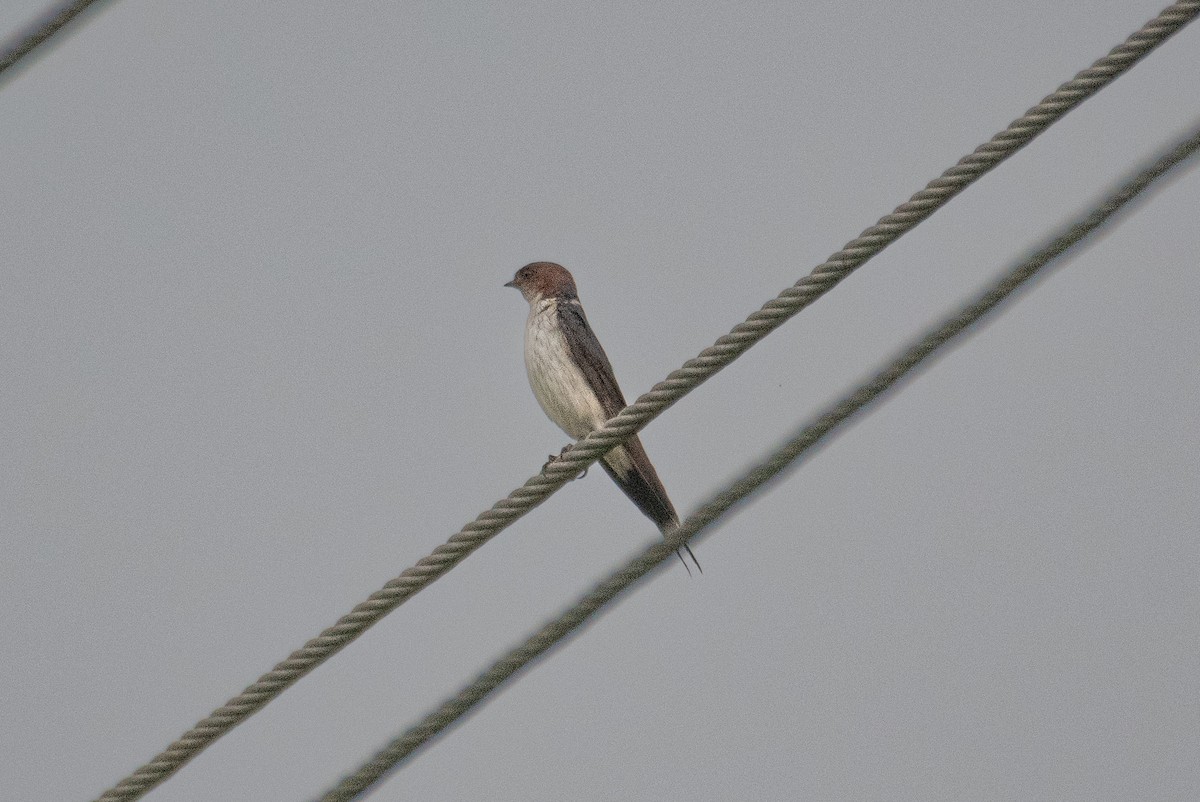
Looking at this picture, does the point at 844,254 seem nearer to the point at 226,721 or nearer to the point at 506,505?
the point at 506,505

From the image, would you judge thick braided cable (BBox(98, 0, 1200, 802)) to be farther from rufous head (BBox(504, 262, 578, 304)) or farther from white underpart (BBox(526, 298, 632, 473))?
rufous head (BBox(504, 262, 578, 304))

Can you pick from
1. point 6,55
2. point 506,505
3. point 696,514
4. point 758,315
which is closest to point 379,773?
point 506,505

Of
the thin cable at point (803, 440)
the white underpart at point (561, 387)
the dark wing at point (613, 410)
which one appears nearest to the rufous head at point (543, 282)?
the dark wing at point (613, 410)

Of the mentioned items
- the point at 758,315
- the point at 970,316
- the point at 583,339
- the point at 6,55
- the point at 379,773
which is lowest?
the point at 379,773

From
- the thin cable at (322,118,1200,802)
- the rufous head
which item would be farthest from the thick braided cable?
the rufous head

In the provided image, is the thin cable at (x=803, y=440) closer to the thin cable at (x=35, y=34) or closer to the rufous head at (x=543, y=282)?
the thin cable at (x=35, y=34)
